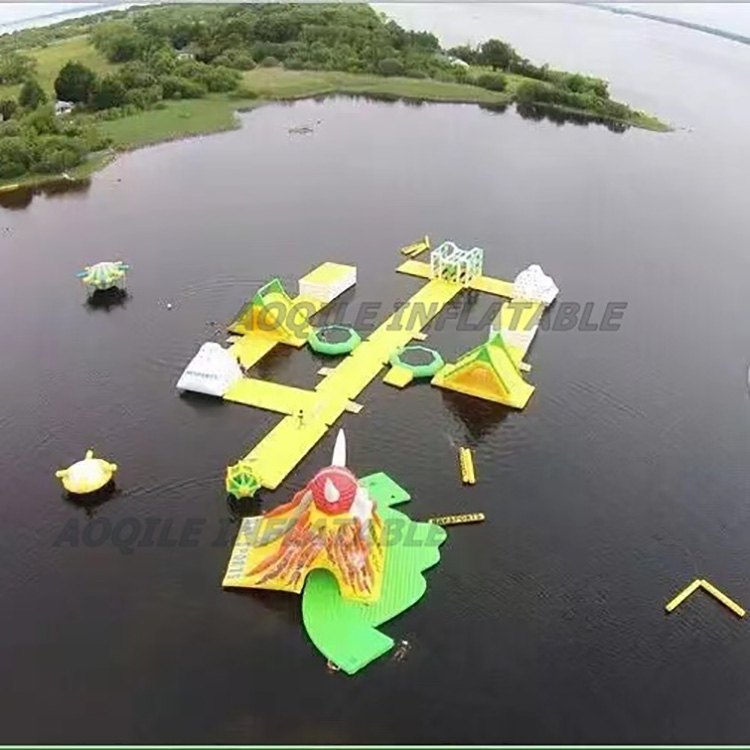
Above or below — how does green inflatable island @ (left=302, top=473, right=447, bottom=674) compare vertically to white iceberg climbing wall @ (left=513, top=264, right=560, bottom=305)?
below

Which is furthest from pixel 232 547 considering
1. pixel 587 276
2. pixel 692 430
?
pixel 587 276

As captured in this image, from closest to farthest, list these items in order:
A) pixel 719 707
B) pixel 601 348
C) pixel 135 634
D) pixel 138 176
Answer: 1. pixel 719 707
2. pixel 135 634
3. pixel 601 348
4. pixel 138 176

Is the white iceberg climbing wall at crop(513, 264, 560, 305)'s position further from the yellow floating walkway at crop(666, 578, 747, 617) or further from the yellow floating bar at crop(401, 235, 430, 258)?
the yellow floating walkway at crop(666, 578, 747, 617)

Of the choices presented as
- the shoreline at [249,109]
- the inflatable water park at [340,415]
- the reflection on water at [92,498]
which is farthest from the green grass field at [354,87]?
the reflection on water at [92,498]

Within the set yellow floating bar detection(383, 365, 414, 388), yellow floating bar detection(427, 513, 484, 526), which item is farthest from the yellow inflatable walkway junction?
yellow floating bar detection(427, 513, 484, 526)

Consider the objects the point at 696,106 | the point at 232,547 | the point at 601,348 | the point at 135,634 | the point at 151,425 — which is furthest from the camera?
the point at 696,106

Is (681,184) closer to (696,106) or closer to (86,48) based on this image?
(696,106)

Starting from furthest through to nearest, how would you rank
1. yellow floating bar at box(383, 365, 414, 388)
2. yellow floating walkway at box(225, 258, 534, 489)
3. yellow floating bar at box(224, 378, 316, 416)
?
yellow floating bar at box(383, 365, 414, 388)
yellow floating bar at box(224, 378, 316, 416)
yellow floating walkway at box(225, 258, 534, 489)
